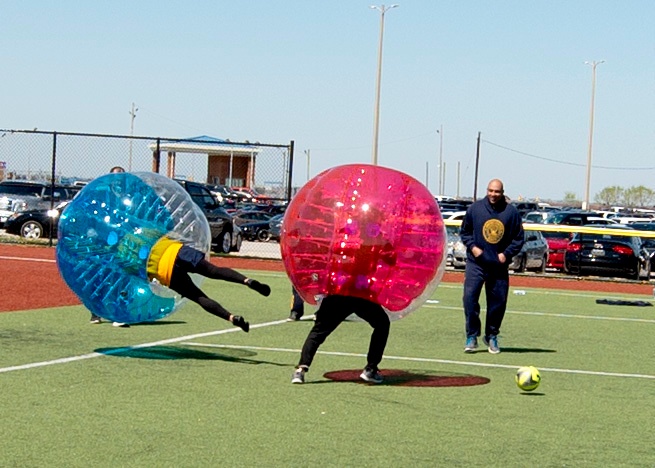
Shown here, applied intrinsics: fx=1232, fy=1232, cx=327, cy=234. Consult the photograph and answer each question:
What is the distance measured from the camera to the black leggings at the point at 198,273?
11.0 m

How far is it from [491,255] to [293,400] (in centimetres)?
452

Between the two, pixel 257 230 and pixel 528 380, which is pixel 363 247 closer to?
pixel 528 380

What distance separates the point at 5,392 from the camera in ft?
29.6

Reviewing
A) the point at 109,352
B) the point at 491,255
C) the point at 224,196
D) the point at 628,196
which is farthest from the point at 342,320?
the point at 628,196

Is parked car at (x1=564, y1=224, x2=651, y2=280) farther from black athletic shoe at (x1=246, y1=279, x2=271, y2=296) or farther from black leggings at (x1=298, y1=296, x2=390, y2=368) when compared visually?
black leggings at (x1=298, y1=296, x2=390, y2=368)

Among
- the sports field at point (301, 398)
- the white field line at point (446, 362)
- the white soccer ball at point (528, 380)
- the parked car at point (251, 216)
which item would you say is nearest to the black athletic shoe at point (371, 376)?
the sports field at point (301, 398)

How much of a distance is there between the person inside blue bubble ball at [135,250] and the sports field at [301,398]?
1.75 ft

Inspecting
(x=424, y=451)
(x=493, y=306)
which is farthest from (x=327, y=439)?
(x=493, y=306)

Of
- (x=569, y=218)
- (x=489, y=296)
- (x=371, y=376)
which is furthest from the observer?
(x=569, y=218)

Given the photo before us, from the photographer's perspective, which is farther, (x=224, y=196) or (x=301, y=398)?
(x=224, y=196)

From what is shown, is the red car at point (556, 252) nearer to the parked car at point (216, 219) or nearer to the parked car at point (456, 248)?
the parked car at point (456, 248)

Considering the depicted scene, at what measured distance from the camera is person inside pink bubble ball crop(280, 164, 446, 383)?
989cm

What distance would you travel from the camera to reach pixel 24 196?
127 ft

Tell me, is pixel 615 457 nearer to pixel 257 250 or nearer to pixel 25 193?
pixel 257 250
